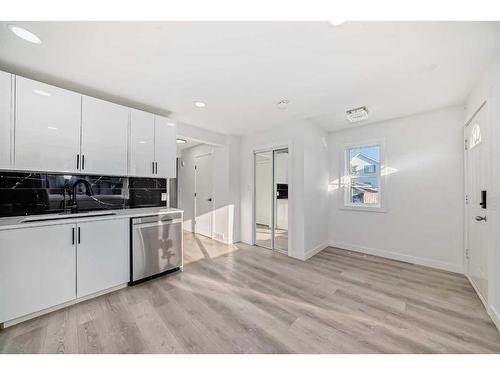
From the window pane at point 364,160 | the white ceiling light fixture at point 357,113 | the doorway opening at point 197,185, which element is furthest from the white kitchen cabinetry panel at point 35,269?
the window pane at point 364,160

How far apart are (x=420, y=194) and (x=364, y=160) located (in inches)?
40.8

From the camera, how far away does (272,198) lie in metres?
Answer: 3.90

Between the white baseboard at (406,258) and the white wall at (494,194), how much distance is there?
1183 millimetres

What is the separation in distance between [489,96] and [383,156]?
1644 mm

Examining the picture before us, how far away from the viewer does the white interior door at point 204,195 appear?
4.68 m

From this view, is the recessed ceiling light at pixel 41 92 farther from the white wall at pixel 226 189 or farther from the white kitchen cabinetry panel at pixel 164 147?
the white wall at pixel 226 189

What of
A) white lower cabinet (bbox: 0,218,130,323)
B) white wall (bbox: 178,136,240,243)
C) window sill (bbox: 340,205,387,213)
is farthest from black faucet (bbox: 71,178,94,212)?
window sill (bbox: 340,205,387,213)

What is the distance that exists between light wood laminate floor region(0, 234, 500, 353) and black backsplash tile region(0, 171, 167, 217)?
1197 millimetres

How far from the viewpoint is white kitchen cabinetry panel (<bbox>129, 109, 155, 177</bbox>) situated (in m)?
2.62

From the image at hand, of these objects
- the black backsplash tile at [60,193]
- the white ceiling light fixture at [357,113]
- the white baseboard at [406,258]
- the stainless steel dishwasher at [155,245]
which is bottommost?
the white baseboard at [406,258]

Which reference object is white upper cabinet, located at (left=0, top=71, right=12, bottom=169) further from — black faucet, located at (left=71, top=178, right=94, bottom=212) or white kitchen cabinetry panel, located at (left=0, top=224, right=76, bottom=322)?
white kitchen cabinetry panel, located at (left=0, top=224, right=76, bottom=322)
